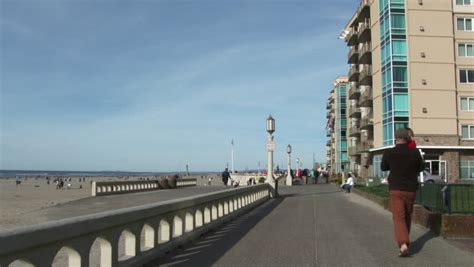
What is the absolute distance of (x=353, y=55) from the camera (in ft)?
230

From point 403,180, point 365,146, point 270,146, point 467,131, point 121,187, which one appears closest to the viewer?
point 403,180

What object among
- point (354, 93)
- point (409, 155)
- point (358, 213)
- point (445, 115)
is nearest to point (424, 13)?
point (445, 115)

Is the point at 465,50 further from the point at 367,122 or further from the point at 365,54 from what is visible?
the point at 367,122

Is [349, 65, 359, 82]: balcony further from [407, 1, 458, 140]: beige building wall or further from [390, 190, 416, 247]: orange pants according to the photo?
[390, 190, 416, 247]: orange pants

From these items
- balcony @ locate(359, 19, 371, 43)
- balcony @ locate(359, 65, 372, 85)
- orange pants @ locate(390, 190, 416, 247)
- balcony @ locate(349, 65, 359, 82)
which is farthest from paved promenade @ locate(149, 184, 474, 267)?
balcony @ locate(349, 65, 359, 82)

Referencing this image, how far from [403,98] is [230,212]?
3890 centimetres

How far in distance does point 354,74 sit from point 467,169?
2440cm

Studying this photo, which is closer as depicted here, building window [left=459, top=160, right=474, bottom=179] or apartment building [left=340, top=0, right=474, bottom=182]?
apartment building [left=340, top=0, right=474, bottom=182]

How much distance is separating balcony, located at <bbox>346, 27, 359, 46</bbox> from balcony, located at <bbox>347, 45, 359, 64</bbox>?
2.15ft

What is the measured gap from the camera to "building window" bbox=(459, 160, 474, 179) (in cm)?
5024

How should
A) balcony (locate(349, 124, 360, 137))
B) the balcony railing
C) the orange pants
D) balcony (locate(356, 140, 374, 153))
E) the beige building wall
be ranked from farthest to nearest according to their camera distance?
balcony (locate(349, 124, 360, 137)) < the balcony railing < balcony (locate(356, 140, 374, 153)) < the beige building wall < the orange pants

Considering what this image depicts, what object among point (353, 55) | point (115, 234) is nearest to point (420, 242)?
point (115, 234)

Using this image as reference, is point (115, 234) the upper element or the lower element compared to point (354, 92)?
lower

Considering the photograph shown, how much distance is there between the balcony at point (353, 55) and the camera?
2734 inches
